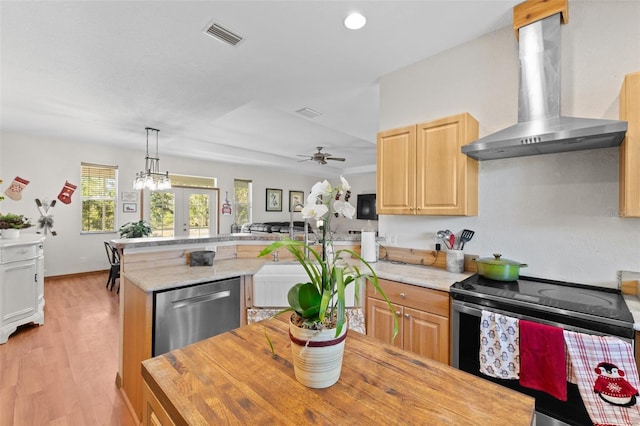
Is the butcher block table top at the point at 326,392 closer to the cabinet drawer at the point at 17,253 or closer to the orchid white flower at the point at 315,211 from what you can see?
the orchid white flower at the point at 315,211

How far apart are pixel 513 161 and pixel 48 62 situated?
4135 millimetres

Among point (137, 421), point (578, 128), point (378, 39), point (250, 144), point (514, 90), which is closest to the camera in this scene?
point (578, 128)

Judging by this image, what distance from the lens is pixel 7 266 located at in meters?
2.95

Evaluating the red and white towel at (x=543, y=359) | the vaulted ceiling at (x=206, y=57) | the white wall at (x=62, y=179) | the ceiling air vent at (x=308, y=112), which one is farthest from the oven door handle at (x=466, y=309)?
the white wall at (x=62, y=179)

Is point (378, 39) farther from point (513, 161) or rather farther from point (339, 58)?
point (513, 161)

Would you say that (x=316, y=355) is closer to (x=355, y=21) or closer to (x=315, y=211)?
(x=315, y=211)

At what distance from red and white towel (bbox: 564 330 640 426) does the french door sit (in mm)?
7044

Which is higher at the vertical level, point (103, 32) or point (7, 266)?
point (103, 32)

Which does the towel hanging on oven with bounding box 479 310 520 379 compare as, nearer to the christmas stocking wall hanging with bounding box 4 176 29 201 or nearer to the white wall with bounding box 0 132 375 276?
the white wall with bounding box 0 132 375 276

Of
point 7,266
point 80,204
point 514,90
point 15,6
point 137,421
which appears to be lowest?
point 137,421

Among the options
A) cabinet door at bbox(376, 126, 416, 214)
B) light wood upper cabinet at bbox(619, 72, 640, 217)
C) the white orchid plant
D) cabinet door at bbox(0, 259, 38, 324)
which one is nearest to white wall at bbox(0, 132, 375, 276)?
cabinet door at bbox(0, 259, 38, 324)

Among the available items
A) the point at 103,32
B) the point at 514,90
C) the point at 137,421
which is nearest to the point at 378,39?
the point at 514,90

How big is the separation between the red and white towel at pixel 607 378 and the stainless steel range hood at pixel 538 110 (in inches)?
42.5

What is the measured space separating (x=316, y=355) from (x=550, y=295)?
5.32ft
